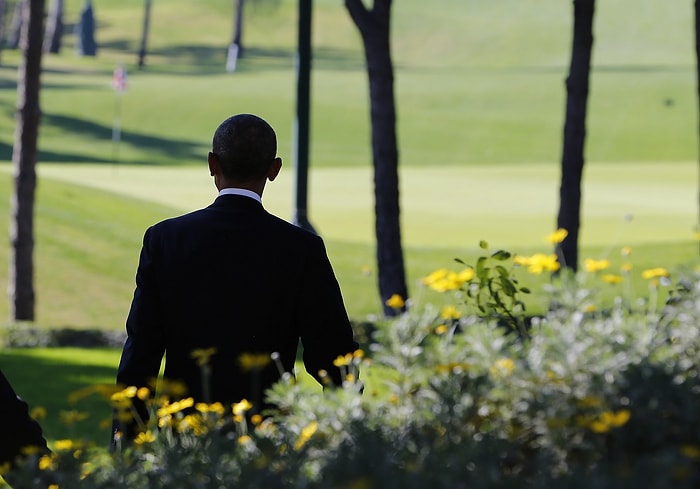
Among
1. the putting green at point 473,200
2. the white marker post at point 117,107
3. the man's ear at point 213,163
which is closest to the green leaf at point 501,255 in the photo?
the man's ear at point 213,163

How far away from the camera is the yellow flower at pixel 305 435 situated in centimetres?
316

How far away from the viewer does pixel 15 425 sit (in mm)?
4430

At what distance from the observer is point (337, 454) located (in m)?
3.00

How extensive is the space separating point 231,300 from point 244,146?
0.53 meters

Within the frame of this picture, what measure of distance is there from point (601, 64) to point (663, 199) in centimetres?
4422

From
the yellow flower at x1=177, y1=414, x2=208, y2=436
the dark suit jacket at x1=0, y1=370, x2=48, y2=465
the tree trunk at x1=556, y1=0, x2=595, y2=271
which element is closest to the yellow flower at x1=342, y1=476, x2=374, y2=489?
the yellow flower at x1=177, y1=414, x2=208, y2=436

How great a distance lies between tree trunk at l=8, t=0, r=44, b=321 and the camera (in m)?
16.5

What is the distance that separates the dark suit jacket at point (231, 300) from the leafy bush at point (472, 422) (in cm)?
119

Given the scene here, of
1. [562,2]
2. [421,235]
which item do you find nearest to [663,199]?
[421,235]

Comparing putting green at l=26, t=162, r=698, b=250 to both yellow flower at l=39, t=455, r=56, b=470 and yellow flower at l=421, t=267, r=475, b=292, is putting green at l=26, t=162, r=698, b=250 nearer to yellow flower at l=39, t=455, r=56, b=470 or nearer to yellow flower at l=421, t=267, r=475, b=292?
yellow flower at l=421, t=267, r=475, b=292

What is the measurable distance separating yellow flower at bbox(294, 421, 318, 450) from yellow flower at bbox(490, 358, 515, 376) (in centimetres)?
43

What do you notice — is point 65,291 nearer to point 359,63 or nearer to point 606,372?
point 606,372

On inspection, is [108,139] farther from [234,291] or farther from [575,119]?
[234,291]

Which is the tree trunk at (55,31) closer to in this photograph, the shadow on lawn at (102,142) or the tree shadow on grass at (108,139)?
the tree shadow on grass at (108,139)
